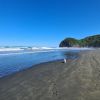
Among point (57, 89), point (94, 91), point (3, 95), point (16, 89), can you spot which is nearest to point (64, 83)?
point (57, 89)

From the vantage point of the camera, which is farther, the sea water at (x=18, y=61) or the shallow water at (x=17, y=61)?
the sea water at (x=18, y=61)

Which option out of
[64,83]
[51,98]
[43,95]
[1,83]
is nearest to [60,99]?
[51,98]

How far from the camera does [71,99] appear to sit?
5.59 meters

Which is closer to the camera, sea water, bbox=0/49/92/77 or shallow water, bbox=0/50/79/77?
shallow water, bbox=0/50/79/77

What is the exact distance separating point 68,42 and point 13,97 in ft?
553

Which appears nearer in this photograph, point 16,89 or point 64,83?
point 16,89

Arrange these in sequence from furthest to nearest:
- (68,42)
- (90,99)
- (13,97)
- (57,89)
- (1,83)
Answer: (68,42) < (1,83) < (57,89) < (13,97) < (90,99)

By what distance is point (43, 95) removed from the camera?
6016 mm

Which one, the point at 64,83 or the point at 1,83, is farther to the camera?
the point at 1,83

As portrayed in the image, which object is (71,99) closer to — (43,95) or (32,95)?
(43,95)

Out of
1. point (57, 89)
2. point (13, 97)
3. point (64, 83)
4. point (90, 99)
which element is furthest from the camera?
point (64, 83)

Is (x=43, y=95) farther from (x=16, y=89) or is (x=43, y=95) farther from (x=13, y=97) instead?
(x=16, y=89)

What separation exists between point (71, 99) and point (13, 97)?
6.87ft

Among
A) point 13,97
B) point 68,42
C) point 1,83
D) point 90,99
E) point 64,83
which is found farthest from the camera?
point 68,42
